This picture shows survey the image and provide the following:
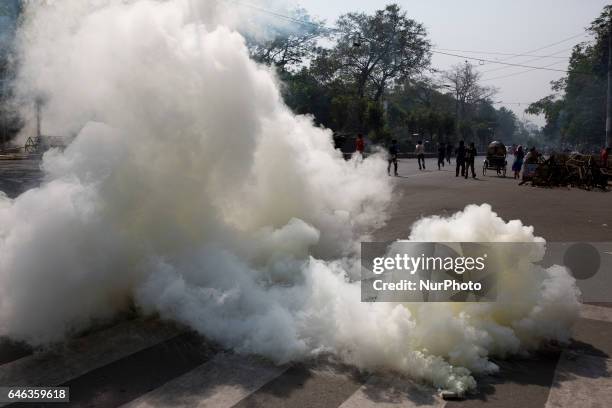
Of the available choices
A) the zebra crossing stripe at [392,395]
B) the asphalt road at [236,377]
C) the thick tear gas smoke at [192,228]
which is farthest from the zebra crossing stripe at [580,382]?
the zebra crossing stripe at [392,395]

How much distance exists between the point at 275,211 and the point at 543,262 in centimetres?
385

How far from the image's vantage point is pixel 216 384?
3.59 m

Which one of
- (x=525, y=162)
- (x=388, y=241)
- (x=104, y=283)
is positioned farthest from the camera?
(x=525, y=162)

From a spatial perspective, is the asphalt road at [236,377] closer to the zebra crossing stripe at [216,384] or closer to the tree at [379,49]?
the zebra crossing stripe at [216,384]

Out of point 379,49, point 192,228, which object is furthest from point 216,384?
point 379,49

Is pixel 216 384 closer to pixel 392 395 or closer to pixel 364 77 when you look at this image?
pixel 392 395

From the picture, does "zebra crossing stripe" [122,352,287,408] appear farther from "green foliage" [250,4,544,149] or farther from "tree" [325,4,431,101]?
"tree" [325,4,431,101]

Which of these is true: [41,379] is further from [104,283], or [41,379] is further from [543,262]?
[543,262]

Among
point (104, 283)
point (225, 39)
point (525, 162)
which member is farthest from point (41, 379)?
point (525, 162)

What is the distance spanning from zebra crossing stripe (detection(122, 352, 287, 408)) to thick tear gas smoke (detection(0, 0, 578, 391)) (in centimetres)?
17

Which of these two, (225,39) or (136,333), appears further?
(225,39)

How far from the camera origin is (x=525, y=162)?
760 inches

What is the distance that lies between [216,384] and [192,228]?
221 centimetres

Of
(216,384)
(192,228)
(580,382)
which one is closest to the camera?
(216,384)
